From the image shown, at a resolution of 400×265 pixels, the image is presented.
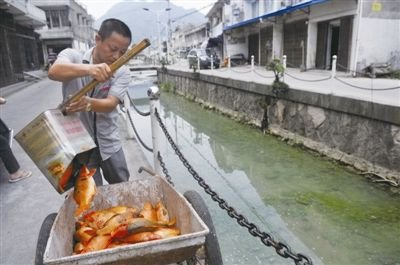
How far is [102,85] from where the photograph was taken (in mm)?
2652

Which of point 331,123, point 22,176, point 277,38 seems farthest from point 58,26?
point 22,176

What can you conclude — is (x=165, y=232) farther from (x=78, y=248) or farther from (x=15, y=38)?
(x=15, y=38)

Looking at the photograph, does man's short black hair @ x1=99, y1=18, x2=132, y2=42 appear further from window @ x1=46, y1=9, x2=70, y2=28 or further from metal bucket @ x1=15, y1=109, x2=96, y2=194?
window @ x1=46, y1=9, x2=70, y2=28

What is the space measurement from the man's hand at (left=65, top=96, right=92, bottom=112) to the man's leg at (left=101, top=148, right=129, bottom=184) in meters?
0.67

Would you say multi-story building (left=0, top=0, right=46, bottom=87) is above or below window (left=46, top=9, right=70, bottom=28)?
below

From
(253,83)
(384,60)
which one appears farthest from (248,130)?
(384,60)

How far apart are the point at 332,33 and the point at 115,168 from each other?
15.8m

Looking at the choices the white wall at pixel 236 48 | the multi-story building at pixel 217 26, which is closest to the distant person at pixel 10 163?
the white wall at pixel 236 48

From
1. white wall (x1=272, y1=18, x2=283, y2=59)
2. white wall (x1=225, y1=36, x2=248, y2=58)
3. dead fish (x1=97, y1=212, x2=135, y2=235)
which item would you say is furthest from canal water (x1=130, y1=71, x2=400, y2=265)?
white wall (x1=225, y1=36, x2=248, y2=58)

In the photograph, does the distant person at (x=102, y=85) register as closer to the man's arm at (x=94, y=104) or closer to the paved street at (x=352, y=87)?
the man's arm at (x=94, y=104)

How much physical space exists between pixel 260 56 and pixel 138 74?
58.6ft

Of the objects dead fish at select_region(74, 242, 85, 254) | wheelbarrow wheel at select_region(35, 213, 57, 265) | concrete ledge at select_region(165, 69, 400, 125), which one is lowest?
concrete ledge at select_region(165, 69, 400, 125)

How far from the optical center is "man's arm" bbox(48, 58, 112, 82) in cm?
206

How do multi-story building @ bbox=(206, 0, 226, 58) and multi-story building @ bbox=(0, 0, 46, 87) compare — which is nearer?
multi-story building @ bbox=(0, 0, 46, 87)
